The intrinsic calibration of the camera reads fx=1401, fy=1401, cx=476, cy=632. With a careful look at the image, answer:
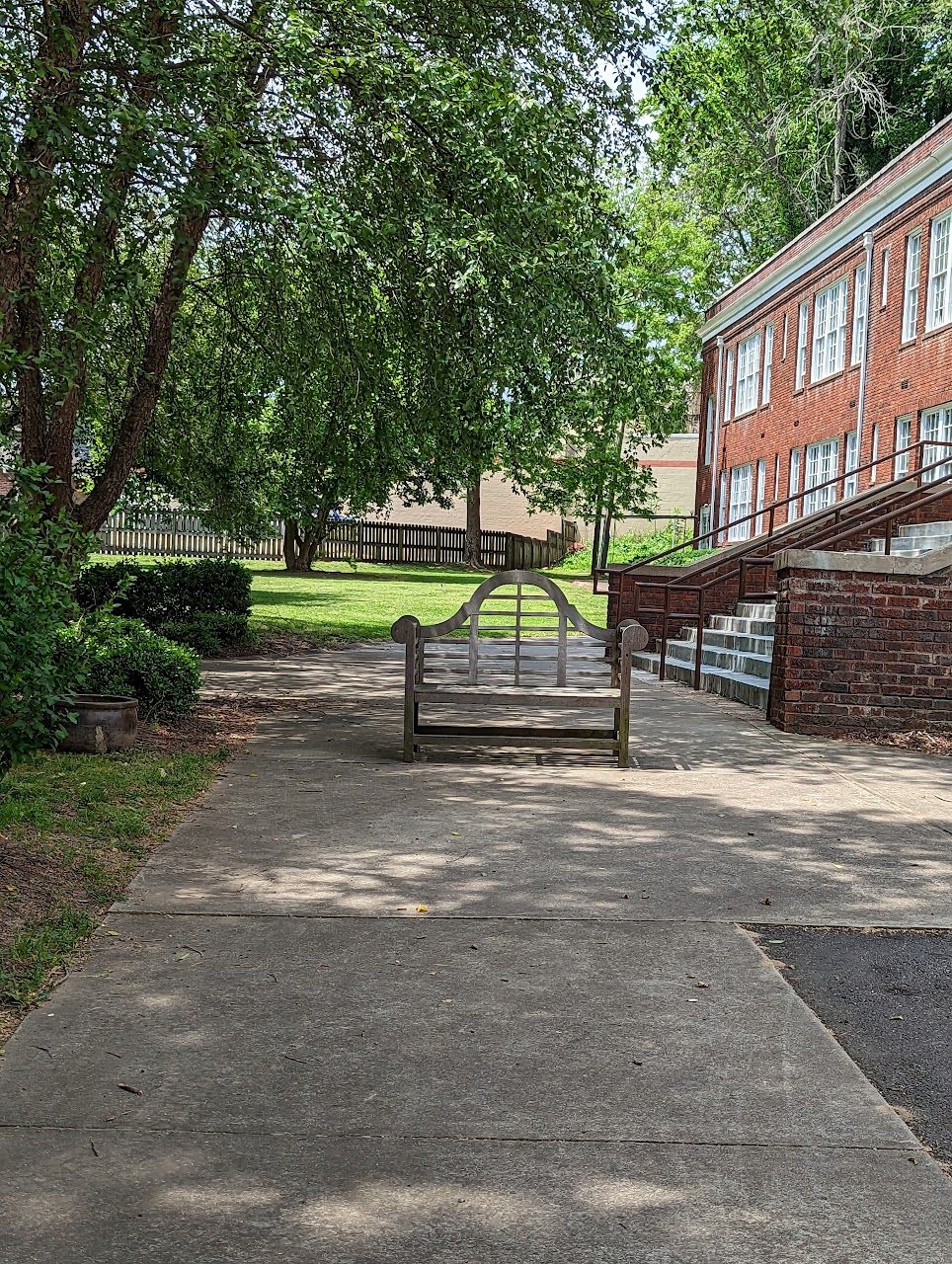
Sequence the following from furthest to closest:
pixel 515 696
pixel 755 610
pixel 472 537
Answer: pixel 472 537 < pixel 755 610 < pixel 515 696

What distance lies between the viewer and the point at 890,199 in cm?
2583

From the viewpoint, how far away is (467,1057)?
417 centimetres

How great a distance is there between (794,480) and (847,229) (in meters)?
5.64

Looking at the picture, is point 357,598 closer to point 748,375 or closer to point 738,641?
point 748,375

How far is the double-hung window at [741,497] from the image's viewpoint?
35219 mm

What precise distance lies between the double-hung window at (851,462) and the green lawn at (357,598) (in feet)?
17.7

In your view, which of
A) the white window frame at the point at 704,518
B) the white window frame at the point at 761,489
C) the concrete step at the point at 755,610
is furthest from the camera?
the white window frame at the point at 704,518

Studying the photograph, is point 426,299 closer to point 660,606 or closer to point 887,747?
point 887,747

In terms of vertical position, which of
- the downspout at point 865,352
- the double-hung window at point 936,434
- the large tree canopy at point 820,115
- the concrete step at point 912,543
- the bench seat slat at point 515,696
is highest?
the large tree canopy at point 820,115

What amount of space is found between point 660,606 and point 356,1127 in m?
16.8

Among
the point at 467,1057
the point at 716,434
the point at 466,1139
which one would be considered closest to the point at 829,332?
the point at 716,434

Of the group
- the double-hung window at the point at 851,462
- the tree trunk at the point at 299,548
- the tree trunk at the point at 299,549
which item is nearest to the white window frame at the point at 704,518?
the double-hung window at the point at 851,462

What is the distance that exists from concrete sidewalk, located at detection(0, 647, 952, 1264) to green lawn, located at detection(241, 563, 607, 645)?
45.3ft

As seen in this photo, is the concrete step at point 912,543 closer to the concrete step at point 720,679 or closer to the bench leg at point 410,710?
the concrete step at point 720,679
